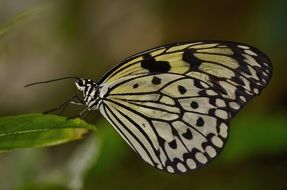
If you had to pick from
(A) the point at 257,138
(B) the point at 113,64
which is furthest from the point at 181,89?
(B) the point at 113,64

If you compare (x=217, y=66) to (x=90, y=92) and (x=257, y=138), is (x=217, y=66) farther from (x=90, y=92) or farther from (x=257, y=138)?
(x=257, y=138)

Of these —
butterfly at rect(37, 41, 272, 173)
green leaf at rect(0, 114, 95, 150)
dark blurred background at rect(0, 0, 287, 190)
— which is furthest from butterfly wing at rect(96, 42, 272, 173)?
green leaf at rect(0, 114, 95, 150)

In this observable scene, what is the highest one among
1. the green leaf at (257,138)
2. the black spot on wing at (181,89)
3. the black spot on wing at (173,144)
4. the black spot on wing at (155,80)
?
the black spot on wing at (155,80)

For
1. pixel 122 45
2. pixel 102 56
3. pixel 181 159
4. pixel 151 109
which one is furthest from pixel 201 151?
pixel 122 45

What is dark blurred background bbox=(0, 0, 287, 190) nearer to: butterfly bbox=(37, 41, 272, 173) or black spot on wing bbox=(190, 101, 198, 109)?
butterfly bbox=(37, 41, 272, 173)

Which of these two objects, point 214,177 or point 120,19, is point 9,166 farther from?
point 120,19

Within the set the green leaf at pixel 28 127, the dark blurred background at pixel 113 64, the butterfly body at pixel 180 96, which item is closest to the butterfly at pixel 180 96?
the butterfly body at pixel 180 96

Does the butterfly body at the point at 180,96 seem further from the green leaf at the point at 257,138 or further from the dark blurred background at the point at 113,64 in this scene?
the green leaf at the point at 257,138
